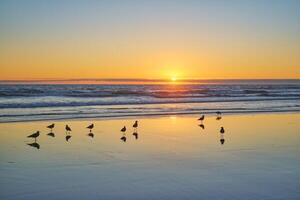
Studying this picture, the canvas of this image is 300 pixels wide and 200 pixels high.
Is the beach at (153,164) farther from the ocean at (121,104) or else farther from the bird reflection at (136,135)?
the ocean at (121,104)

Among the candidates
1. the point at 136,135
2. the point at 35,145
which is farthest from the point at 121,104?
the point at 35,145

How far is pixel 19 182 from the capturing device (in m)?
9.02

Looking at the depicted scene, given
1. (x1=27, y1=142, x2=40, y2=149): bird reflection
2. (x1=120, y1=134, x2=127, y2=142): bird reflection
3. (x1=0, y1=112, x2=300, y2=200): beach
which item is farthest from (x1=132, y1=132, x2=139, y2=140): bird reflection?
(x1=27, y1=142, x2=40, y2=149): bird reflection

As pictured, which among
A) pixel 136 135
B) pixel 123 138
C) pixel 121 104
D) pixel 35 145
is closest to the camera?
pixel 35 145

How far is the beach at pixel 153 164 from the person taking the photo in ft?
27.6

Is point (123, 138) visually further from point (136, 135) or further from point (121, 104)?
point (121, 104)

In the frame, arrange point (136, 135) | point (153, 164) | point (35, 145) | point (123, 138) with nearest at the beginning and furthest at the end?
Result: point (153, 164) → point (35, 145) → point (123, 138) → point (136, 135)

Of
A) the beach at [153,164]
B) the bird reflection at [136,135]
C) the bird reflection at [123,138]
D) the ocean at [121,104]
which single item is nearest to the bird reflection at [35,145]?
the beach at [153,164]

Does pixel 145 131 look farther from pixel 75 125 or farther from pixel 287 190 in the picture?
pixel 287 190

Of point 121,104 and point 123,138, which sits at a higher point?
point 121,104

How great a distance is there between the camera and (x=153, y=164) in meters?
10.8

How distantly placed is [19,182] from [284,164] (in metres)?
6.44

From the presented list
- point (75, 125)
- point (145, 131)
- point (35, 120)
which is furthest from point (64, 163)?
point (35, 120)

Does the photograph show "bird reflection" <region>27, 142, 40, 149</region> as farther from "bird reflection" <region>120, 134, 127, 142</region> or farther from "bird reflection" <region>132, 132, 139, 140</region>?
"bird reflection" <region>132, 132, 139, 140</region>
